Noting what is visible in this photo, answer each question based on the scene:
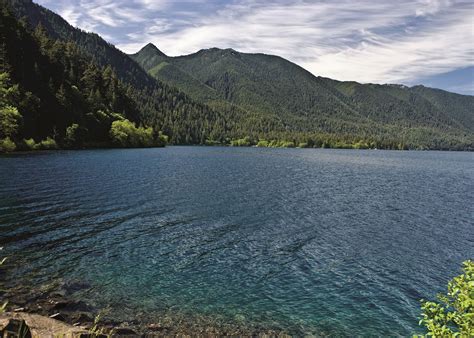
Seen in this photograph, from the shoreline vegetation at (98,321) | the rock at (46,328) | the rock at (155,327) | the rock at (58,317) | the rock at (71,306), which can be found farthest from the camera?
the rock at (71,306)

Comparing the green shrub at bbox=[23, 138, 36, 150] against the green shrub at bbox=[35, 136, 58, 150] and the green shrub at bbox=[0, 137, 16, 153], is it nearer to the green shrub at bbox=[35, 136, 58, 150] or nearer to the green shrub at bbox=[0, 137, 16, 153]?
the green shrub at bbox=[35, 136, 58, 150]

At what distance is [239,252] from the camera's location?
32656 millimetres

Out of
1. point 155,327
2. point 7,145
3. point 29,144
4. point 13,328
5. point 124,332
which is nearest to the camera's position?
point 13,328

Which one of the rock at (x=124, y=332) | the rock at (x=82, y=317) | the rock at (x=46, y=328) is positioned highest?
the rock at (x=46, y=328)

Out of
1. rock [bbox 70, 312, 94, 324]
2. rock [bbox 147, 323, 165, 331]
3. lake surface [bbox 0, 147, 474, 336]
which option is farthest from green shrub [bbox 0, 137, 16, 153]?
rock [bbox 147, 323, 165, 331]

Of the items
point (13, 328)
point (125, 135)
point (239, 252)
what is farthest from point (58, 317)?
point (125, 135)

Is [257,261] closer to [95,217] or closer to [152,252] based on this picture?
[152,252]

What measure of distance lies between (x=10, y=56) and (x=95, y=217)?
143814mm

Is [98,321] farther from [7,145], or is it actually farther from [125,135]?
[125,135]

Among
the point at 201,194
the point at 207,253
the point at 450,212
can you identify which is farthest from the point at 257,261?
the point at 450,212

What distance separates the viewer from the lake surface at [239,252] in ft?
72.8

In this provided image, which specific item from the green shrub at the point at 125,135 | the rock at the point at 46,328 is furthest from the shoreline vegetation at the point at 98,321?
the green shrub at the point at 125,135

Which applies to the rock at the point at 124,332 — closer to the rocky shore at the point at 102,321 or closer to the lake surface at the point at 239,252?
the rocky shore at the point at 102,321

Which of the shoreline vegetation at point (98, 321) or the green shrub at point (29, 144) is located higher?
the green shrub at point (29, 144)
